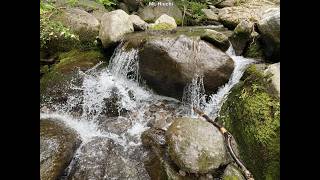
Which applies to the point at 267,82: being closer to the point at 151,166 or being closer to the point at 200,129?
the point at 200,129

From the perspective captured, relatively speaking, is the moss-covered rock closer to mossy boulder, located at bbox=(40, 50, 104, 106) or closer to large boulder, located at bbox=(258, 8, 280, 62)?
large boulder, located at bbox=(258, 8, 280, 62)

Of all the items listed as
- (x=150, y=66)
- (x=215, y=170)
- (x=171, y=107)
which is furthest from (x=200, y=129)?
(x=150, y=66)

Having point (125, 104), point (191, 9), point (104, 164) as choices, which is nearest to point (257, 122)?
point (104, 164)

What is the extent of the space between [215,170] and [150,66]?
330 cm

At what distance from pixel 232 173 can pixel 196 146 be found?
671 millimetres

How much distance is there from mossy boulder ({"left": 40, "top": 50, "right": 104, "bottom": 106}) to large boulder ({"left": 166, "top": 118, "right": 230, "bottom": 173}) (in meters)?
3.17

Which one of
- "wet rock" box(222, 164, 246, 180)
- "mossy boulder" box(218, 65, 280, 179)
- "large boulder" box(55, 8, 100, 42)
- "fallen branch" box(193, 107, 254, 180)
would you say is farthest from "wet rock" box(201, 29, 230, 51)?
"large boulder" box(55, 8, 100, 42)

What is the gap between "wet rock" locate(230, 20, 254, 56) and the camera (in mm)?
6949

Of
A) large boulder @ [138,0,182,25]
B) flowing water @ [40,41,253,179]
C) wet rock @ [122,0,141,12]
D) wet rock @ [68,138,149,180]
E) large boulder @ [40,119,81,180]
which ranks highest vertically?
wet rock @ [122,0,141,12]

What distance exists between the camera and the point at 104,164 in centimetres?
494

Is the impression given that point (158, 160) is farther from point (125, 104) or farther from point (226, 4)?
point (226, 4)

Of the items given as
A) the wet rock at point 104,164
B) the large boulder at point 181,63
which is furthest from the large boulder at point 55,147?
the large boulder at point 181,63

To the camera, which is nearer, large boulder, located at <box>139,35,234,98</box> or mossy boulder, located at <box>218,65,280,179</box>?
mossy boulder, located at <box>218,65,280,179</box>
